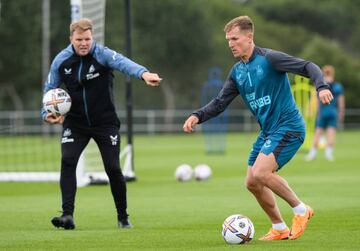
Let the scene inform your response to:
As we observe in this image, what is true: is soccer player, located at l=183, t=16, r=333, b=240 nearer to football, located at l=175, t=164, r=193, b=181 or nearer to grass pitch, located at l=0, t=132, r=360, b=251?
grass pitch, located at l=0, t=132, r=360, b=251

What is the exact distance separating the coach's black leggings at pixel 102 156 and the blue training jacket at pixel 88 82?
110 mm

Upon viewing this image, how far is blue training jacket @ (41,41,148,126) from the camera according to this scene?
10906 millimetres

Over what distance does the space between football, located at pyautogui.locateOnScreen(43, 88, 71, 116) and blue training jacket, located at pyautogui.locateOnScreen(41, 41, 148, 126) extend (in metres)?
0.13

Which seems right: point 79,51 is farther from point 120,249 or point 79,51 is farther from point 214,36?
point 214,36

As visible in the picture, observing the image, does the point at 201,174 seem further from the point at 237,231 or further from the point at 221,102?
the point at 237,231

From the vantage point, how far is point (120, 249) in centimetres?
905

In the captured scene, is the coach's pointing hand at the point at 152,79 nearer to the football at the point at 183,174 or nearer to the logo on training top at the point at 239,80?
the logo on training top at the point at 239,80

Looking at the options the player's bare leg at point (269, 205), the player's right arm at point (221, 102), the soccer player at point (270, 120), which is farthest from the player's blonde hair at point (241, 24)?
the player's bare leg at point (269, 205)

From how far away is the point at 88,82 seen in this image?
35.9 ft

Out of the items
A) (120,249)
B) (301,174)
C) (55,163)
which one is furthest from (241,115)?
(120,249)

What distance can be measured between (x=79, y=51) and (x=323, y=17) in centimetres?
8888

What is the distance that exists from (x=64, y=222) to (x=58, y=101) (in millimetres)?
1345

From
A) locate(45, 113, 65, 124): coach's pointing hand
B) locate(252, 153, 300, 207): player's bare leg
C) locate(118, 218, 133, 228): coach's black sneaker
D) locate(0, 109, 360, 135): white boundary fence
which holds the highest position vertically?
locate(45, 113, 65, 124): coach's pointing hand

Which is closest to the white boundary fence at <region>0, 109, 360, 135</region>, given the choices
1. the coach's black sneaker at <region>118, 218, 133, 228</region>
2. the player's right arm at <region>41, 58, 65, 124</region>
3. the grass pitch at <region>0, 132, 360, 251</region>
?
the grass pitch at <region>0, 132, 360, 251</region>
